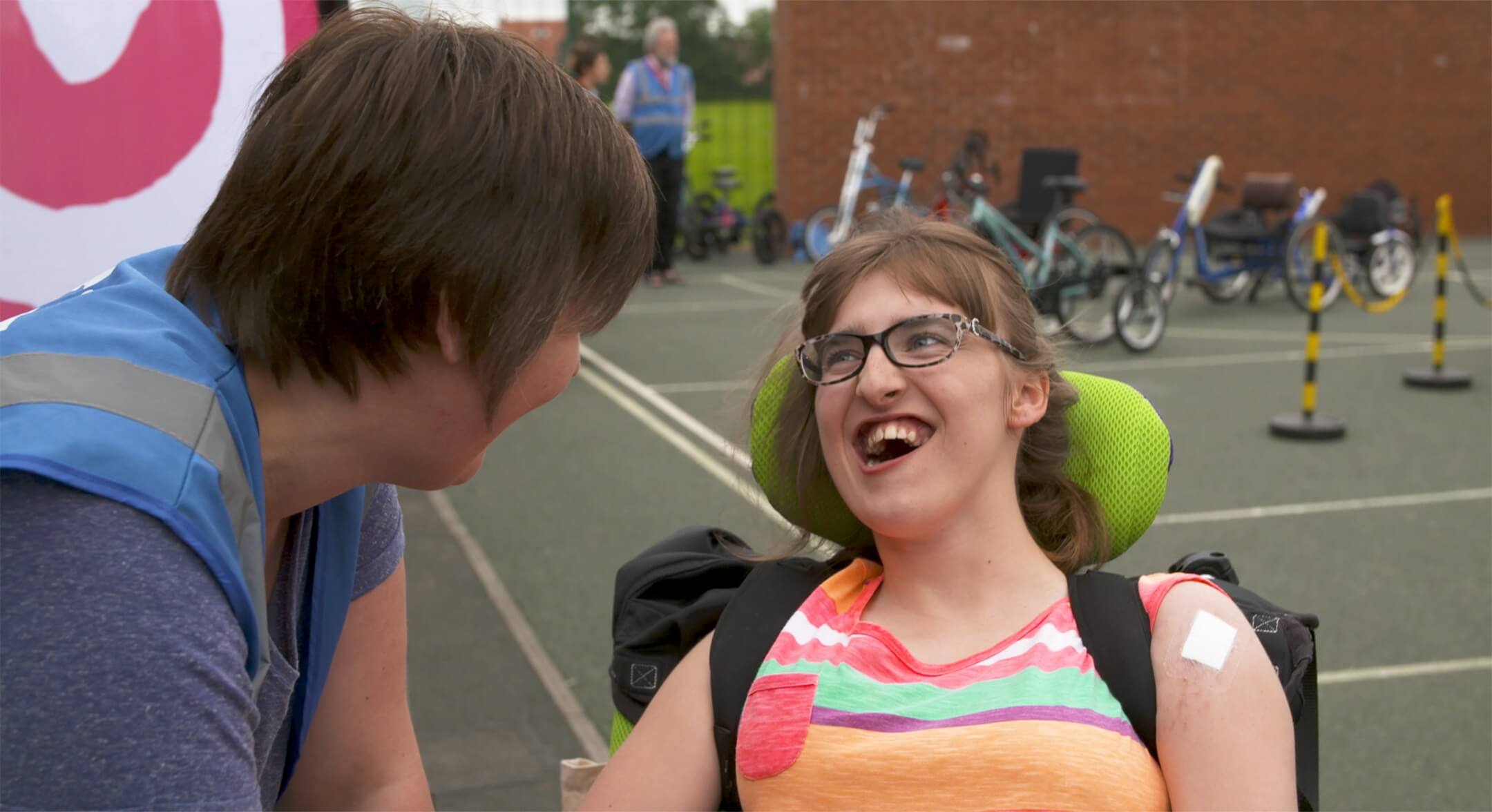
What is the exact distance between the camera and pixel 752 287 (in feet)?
45.1

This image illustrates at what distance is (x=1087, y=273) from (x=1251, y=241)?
7.13 feet

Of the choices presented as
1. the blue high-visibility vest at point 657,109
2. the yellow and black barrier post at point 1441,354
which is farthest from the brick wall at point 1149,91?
the yellow and black barrier post at point 1441,354

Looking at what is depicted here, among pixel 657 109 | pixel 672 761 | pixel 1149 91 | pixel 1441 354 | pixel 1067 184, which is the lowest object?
pixel 1441 354

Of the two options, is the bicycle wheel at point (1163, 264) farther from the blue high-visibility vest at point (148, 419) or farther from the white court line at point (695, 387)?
the blue high-visibility vest at point (148, 419)

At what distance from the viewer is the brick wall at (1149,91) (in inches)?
670

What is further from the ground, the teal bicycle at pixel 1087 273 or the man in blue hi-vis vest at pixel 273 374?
the man in blue hi-vis vest at pixel 273 374

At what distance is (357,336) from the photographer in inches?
52.2

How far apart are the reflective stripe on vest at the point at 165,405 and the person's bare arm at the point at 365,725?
0.60m

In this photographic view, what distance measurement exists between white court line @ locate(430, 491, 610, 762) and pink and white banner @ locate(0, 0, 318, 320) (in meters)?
1.61

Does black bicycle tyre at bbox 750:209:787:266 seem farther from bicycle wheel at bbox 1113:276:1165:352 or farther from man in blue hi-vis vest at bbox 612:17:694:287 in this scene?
bicycle wheel at bbox 1113:276:1165:352

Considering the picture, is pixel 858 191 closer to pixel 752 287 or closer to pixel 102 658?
pixel 752 287

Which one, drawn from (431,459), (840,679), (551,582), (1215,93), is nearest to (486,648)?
(551,582)

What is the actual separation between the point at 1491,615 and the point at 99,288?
436cm

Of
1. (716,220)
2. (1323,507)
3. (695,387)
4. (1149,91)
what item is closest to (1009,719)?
(1323,507)
